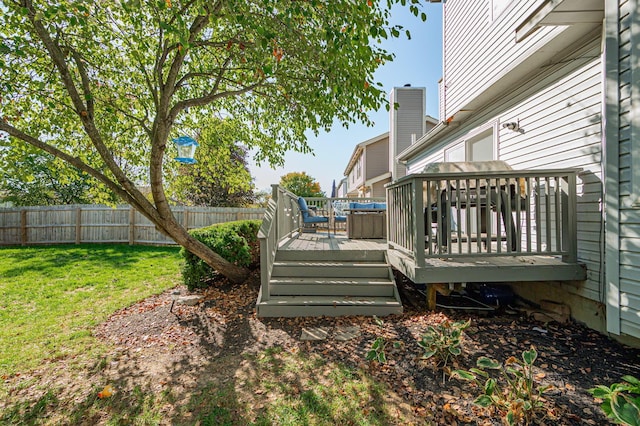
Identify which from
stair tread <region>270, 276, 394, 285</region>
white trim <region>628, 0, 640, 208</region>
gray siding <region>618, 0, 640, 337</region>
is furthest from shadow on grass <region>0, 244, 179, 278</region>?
white trim <region>628, 0, 640, 208</region>

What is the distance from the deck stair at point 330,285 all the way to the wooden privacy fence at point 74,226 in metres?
8.69

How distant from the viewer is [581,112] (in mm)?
3309

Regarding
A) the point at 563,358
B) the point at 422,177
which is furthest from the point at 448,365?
the point at 422,177

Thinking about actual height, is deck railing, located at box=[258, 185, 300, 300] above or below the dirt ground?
above

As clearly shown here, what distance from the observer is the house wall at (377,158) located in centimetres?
1695

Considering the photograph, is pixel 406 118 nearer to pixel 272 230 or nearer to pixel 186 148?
pixel 186 148

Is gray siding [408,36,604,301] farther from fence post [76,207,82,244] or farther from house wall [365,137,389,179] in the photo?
fence post [76,207,82,244]

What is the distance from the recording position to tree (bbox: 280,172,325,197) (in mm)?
39188

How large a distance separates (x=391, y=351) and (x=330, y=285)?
4.95 feet

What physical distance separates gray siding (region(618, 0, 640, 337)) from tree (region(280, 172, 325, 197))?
36.0 metres

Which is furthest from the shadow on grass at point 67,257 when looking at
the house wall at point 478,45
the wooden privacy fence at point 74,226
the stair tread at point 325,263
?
the house wall at point 478,45

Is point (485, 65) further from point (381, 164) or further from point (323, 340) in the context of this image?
point (381, 164)

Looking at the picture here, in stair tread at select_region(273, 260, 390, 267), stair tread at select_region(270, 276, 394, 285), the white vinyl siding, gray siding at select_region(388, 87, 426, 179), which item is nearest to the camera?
the white vinyl siding

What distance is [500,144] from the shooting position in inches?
193
